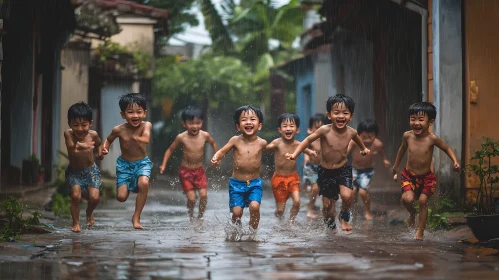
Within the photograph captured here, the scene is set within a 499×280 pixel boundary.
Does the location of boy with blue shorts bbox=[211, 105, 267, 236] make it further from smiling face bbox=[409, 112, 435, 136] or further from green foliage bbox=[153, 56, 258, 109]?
green foliage bbox=[153, 56, 258, 109]

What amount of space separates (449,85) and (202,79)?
77.4ft

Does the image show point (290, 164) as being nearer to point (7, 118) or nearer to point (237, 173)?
point (237, 173)

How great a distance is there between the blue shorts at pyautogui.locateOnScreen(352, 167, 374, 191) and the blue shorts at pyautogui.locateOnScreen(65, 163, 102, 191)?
4.71 metres

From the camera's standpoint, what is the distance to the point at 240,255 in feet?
23.5

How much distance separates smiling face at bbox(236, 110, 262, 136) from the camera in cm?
984

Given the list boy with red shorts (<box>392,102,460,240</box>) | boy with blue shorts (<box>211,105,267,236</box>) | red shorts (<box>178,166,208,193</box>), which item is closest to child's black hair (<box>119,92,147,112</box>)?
boy with blue shorts (<box>211,105,267,236</box>)

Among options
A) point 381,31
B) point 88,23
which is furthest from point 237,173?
point 88,23

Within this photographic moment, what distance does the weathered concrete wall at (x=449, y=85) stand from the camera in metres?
10.9

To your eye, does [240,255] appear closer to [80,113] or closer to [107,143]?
[107,143]

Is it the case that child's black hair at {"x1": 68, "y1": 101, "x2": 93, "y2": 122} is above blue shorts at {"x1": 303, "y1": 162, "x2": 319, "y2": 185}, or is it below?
above

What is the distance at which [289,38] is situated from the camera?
111 feet

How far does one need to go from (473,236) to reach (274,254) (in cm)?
277

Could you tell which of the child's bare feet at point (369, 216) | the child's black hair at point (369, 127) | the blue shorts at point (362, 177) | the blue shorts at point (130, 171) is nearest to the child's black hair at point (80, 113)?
the blue shorts at point (130, 171)

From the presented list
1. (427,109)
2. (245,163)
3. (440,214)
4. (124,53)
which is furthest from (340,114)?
(124,53)
